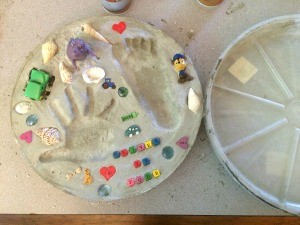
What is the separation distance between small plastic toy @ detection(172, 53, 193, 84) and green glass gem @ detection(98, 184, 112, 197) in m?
0.32

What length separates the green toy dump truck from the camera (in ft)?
3.72

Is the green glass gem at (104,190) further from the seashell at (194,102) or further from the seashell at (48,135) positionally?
the seashell at (194,102)

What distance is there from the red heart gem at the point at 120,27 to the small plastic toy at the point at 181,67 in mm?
157

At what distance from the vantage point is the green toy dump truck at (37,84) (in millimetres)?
1135

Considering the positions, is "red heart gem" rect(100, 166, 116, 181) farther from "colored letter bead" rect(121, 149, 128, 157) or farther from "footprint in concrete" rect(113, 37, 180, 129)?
"footprint in concrete" rect(113, 37, 180, 129)

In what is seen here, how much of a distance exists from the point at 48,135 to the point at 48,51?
216mm

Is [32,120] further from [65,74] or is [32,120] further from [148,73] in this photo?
[148,73]

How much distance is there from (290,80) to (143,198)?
1.60 ft

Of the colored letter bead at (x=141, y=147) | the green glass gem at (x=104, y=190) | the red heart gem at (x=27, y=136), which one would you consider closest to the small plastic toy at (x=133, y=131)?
the colored letter bead at (x=141, y=147)

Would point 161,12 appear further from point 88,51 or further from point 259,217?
point 259,217

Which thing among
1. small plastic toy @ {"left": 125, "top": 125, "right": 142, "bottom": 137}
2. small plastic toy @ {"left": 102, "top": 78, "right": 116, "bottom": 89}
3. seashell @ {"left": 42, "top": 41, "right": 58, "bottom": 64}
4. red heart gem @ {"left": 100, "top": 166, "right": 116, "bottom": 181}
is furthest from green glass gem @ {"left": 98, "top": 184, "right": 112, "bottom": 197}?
seashell @ {"left": 42, "top": 41, "right": 58, "bottom": 64}

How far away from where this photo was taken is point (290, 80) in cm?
119

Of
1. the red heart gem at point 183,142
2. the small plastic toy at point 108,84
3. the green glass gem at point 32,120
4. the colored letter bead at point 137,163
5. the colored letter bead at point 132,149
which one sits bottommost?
the colored letter bead at point 137,163

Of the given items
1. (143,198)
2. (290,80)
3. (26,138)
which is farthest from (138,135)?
(290,80)
